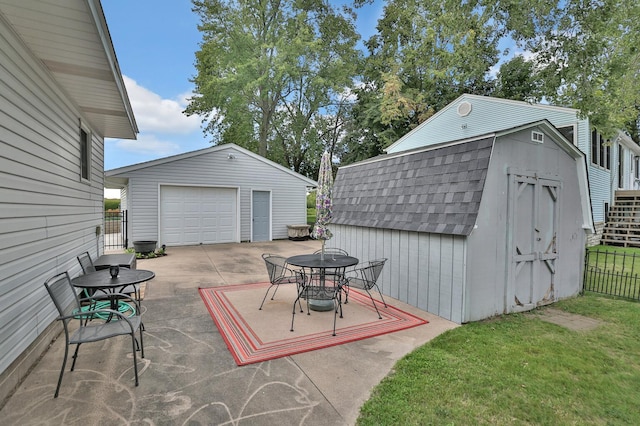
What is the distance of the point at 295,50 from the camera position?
57.1 feet

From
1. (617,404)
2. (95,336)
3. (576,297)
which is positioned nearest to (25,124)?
(95,336)

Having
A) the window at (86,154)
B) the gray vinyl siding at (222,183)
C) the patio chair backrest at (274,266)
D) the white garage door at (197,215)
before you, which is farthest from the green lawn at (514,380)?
the gray vinyl siding at (222,183)

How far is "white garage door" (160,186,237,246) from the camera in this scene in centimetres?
1091

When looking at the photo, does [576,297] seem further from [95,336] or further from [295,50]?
[295,50]

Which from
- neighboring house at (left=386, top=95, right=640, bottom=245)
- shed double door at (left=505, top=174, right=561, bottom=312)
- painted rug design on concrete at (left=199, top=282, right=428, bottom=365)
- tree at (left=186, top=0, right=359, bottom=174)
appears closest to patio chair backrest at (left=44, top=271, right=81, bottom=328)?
painted rug design on concrete at (left=199, top=282, right=428, bottom=365)

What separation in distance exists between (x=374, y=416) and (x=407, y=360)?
0.95 meters

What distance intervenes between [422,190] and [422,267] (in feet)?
3.90

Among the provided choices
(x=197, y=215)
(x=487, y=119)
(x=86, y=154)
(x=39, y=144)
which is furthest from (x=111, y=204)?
(x=487, y=119)

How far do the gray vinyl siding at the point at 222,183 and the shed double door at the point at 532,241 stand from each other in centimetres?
968

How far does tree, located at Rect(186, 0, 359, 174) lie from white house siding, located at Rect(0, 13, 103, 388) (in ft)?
47.1

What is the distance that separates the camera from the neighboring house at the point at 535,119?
9.86 metres

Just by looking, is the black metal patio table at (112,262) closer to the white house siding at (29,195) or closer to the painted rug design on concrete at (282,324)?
the white house siding at (29,195)

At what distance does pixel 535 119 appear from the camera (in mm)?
10172

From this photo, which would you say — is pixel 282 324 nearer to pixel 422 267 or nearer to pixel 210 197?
pixel 422 267
